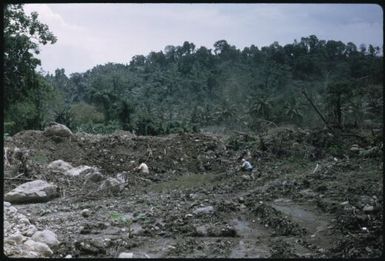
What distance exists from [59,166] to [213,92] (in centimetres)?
2483

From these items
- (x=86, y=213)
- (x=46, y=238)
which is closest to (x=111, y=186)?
(x=86, y=213)

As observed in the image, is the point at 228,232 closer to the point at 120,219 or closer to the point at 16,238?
the point at 120,219

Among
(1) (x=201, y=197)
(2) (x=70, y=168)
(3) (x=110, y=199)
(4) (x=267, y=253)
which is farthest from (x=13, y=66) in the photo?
(4) (x=267, y=253)

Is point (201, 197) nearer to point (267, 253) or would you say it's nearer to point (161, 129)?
point (267, 253)

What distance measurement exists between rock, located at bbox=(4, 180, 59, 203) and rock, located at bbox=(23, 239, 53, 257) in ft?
8.55

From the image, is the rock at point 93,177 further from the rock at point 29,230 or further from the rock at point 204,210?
the rock at point 29,230

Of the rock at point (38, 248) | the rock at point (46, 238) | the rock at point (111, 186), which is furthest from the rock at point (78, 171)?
→ the rock at point (38, 248)

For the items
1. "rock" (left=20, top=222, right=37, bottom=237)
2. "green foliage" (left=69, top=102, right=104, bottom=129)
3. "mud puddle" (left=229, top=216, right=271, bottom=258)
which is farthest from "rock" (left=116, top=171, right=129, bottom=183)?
"green foliage" (left=69, top=102, right=104, bottom=129)

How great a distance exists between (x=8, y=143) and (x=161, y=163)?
292cm

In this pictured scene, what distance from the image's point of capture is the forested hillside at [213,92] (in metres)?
11.6

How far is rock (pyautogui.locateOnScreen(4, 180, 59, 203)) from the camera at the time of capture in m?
5.69

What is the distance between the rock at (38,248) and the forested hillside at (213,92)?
6.16m

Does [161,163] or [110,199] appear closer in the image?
[110,199]

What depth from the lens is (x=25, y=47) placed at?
11695mm
